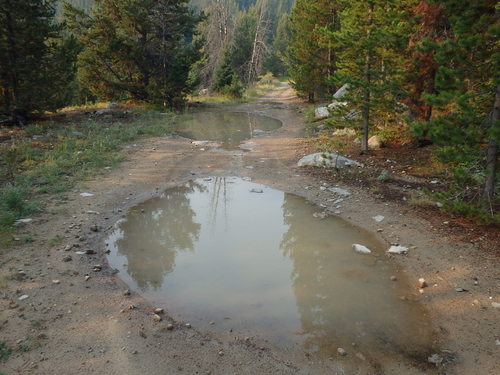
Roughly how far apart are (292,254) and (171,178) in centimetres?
539

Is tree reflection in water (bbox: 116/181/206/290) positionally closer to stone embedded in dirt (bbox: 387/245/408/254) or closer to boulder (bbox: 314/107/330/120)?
stone embedded in dirt (bbox: 387/245/408/254)

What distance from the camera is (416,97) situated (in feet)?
38.2

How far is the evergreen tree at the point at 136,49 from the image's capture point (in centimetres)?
2183

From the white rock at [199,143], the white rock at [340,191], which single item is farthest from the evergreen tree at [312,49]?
the white rock at [340,191]

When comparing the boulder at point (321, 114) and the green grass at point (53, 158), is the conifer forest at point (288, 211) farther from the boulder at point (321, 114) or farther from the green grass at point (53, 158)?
the boulder at point (321, 114)

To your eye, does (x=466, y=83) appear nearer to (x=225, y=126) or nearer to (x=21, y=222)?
(x=21, y=222)

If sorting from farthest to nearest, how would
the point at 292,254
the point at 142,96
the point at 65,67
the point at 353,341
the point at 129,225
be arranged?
1. the point at 142,96
2. the point at 65,67
3. the point at 129,225
4. the point at 292,254
5. the point at 353,341

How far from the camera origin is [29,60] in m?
15.2

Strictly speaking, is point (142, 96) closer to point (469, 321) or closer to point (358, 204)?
point (358, 204)

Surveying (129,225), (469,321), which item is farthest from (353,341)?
(129,225)

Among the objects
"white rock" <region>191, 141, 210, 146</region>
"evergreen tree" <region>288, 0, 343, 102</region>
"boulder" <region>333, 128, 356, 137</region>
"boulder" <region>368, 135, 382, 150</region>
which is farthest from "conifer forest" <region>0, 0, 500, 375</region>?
"evergreen tree" <region>288, 0, 343, 102</region>

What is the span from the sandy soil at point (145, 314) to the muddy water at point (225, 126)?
28.3ft

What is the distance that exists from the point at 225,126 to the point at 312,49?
9919 millimetres

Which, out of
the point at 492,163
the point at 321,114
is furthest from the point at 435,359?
the point at 321,114
